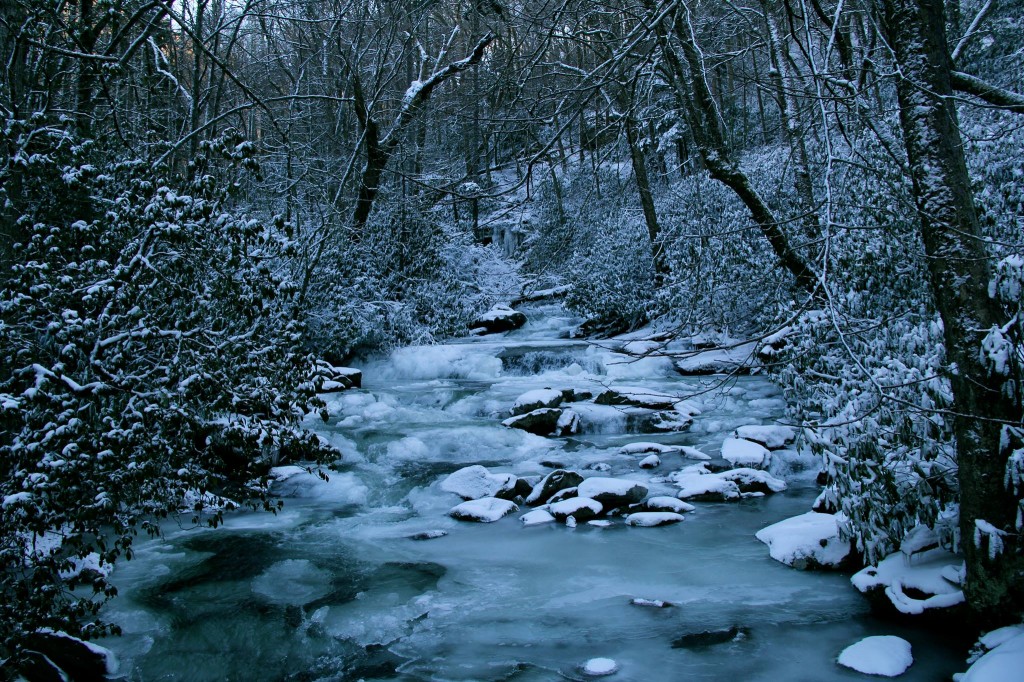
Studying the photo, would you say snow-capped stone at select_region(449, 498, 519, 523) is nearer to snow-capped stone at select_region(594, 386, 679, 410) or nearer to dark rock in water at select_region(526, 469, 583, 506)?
dark rock in water at select_region(526, 469, 583, 506)

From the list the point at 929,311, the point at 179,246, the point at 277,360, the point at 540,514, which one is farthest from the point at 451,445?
the point at 929,311

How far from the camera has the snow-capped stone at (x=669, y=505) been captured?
A: 7629 millimetres

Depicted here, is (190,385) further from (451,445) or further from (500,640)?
(451,445)

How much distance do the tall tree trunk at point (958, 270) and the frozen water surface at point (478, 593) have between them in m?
1.06

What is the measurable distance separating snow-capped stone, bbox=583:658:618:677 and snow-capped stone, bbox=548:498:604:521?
2.83 m

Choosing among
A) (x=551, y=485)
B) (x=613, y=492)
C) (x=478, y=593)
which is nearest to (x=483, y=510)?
(x=551, y=485)

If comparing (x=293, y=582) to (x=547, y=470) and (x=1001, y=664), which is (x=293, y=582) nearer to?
(x=547, y=470)

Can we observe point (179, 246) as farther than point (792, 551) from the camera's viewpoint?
No

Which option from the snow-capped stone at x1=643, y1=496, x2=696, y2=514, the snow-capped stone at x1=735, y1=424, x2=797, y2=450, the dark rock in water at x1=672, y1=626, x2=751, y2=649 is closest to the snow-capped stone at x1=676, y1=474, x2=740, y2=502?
the snow-capped stone at x1=643, y1=496, x2=696, y2=514

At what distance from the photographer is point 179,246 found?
526 cm

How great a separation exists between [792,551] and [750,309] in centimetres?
800

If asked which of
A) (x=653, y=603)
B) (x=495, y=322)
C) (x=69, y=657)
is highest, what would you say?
(x=495, y=322)

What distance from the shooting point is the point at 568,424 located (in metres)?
11.4

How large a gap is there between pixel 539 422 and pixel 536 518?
12.4 feet
